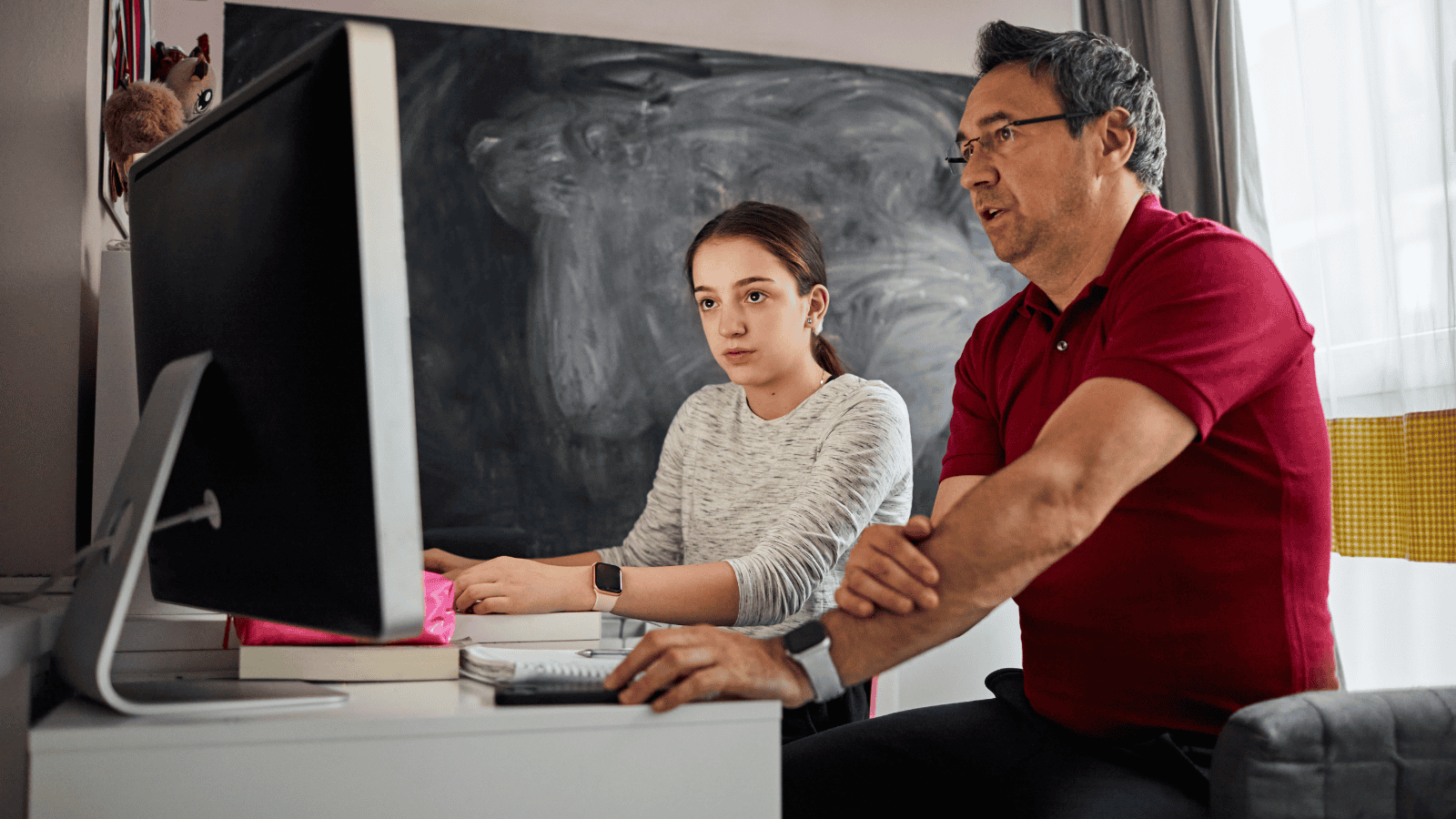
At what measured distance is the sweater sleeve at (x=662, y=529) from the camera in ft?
6.32

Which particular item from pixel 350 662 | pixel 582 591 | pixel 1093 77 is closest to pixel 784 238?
pixel 1093 77

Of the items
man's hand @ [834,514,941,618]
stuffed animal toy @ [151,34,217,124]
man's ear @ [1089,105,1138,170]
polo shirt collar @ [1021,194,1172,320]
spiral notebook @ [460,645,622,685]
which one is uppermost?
stuffed animal toy @ [151,34,217,124]

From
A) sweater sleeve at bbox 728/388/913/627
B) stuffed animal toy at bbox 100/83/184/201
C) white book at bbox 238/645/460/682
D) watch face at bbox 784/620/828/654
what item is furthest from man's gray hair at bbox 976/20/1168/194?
stuffed animal toy at bbox 100/83/184/201

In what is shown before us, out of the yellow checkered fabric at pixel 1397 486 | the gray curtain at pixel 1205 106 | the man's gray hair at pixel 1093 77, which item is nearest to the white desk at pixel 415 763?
the man's gray hair at pixel 1093 77

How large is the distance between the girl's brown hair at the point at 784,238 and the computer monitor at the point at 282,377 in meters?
1.12

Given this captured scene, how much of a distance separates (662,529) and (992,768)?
962 mm

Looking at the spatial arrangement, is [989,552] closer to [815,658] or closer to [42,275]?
[815,658]

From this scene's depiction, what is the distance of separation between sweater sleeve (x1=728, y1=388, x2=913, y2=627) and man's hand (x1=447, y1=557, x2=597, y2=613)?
0.82 feet

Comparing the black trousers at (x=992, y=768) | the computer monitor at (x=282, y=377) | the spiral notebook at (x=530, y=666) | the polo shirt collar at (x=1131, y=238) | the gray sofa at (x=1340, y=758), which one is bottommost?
the black trousers at (x=992, y=768)

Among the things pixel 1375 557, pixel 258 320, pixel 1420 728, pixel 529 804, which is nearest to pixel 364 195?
pixel 258 320

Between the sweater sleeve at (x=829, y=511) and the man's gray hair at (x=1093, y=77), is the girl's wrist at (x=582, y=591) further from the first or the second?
the man's gray hair at (x=1093, y=77)

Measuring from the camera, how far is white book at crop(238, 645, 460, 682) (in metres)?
0.82

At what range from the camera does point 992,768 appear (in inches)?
42.9

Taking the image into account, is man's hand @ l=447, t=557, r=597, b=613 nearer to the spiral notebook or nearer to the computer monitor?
the spiral notebook
